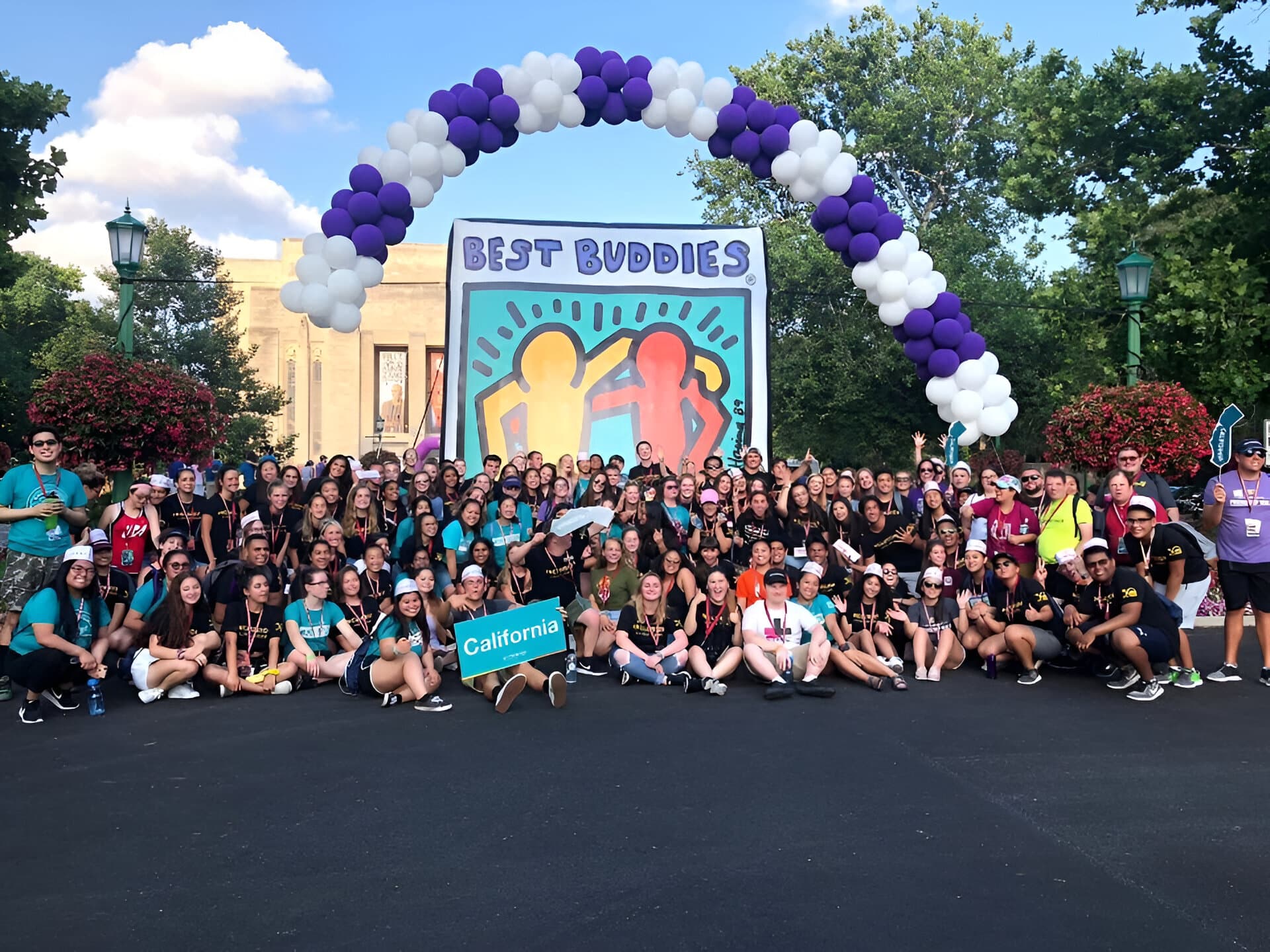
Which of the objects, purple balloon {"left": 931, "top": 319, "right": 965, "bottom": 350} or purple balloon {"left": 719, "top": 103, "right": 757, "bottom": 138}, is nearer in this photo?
purple balloon {"left": 931, "top": 319, "right": 965, "bottom": 350}

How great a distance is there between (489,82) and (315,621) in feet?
23.5

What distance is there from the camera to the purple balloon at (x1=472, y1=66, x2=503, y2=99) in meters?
12.2

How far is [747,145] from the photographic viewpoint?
1270 centimetres

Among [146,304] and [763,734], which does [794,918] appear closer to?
[763,734]

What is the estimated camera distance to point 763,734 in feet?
20.3

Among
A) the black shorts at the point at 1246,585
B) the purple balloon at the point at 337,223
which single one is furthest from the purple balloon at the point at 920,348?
the purple balloon at the point at 337,223

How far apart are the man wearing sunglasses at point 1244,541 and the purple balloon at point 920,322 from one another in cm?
502

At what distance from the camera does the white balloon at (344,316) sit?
472 inches

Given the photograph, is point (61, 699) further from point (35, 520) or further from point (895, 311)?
point (895, 311)

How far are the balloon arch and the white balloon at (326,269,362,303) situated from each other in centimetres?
1

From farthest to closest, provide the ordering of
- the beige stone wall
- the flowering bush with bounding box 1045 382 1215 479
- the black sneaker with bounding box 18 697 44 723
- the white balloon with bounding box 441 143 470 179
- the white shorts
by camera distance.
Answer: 1. the beige stone wall
2. the white balloon with bounding box 441 143 470 179
3. the flowering bush with bounding box 1045 382 1215 479
4. the white shorts
5. the black sneaker with bounding box 18 697 44 723

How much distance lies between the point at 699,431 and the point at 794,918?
1006 cm

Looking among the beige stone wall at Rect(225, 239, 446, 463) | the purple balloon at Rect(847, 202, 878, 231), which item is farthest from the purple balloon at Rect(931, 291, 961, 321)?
the beige stone wall at Rect(225, 239, 446, 463)

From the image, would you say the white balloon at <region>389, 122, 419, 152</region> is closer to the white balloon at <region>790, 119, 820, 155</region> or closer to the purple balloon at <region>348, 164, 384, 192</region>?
the purple balloon at <region>348, 164, 384, 192</region>
